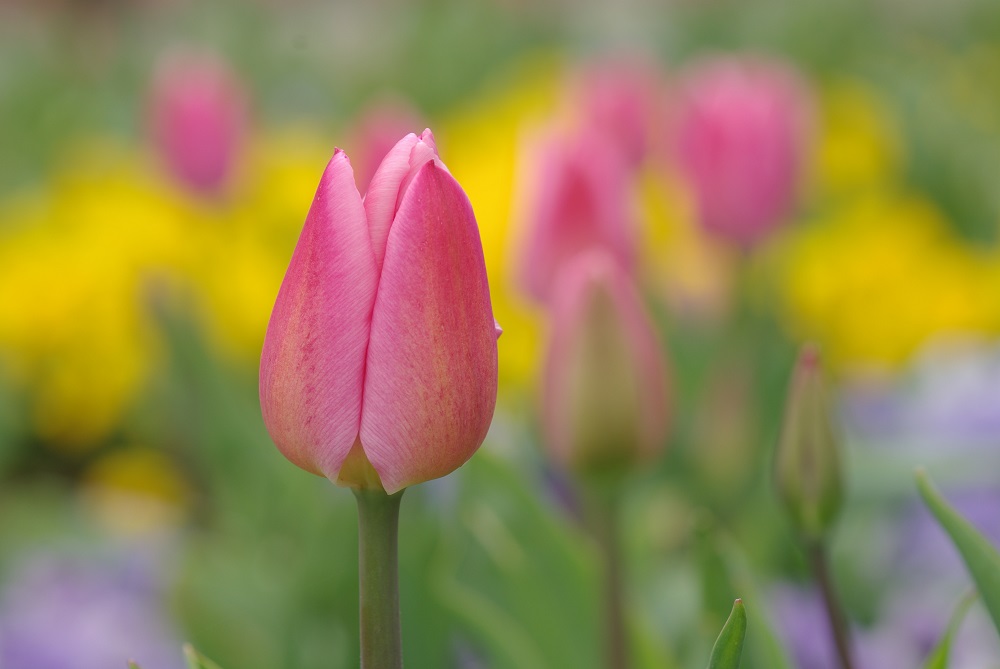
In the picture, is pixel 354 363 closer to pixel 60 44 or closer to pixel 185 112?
pixel 185 112

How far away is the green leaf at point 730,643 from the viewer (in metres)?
0.43

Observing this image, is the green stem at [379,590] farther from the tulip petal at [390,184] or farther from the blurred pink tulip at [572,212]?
the blurred pink tulip at [572,212]

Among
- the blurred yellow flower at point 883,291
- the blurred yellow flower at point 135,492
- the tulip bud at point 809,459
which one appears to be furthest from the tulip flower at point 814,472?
the blurred yellow flower at point 883,291

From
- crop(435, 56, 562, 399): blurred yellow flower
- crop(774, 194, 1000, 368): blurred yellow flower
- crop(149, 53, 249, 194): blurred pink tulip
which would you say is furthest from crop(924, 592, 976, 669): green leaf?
crop(149, 53, 249, 194): blurred pink tulip

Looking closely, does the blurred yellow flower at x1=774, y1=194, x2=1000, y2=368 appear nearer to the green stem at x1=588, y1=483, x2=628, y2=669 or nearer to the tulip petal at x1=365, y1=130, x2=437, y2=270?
the green stem at x1=588, y1=483, x2=628, y2=669

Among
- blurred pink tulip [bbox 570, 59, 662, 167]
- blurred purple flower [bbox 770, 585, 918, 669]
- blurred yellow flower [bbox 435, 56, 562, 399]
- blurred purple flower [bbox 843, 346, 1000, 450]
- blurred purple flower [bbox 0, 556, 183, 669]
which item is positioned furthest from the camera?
blurred yellow flower [bbox 435, 56, 562, 399]

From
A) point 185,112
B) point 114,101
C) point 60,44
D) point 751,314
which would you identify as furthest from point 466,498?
point 60,44

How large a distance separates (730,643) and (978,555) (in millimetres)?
132

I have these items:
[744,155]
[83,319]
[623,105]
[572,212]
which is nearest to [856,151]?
[623,105]

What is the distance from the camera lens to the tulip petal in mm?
401

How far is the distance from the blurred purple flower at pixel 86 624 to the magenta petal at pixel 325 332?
1.91 feet

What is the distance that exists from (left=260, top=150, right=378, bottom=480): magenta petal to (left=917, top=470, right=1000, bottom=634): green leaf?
0.26 metres

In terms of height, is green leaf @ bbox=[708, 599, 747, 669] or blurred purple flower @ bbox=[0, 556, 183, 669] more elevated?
green leaf @ bbox=[708, 599, 747, 669]

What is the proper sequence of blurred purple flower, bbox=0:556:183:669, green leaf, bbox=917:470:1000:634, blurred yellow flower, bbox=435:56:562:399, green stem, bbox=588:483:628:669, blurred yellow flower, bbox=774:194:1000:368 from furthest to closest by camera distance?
blurred yellow flower, bbox=774:194:1000:368, blurred yellow flower, bbox=435:56:562:399, blurred purple flower, bbox=0:556:183:669, green stem, bbox=588:483:628:669, green leaf, bbox=917:470:1000:634
